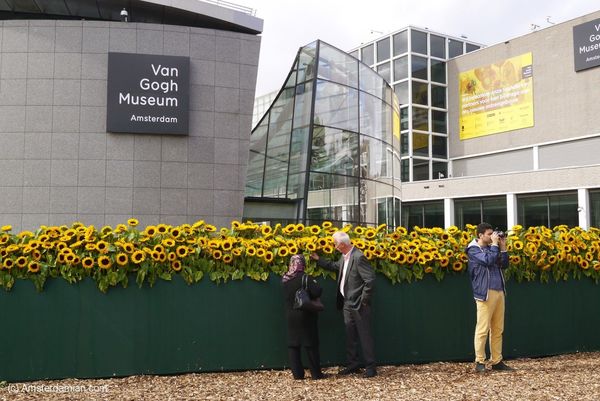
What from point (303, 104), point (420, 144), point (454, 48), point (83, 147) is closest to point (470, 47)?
point (454, 48)

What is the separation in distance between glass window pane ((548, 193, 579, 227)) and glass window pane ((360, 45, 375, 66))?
25645mm

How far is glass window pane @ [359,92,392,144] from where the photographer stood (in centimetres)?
2331

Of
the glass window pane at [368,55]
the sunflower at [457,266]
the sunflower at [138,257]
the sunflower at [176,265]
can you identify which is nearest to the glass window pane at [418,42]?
the glass window pane at [368,55]

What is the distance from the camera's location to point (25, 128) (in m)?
19.0

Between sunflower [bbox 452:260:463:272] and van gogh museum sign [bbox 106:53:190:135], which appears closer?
sunflower [bbox 452:260:463:272]

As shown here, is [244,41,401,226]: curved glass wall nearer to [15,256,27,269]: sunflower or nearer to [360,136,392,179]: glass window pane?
[360,136,392,179]: glass window pane

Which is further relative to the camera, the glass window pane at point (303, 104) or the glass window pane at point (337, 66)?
the glass window pane at point (337, 66)

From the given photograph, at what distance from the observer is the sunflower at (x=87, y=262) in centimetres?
705

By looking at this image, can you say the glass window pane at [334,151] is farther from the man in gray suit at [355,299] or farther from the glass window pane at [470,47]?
the glass window pane at [470,47]

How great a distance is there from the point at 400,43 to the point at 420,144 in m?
9.89

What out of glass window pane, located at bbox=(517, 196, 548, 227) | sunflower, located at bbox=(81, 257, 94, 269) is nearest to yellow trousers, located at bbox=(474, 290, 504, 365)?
sunflower, located at bbox=(81, 257, 94, 269)

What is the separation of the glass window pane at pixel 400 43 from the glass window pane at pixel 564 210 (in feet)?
73.1

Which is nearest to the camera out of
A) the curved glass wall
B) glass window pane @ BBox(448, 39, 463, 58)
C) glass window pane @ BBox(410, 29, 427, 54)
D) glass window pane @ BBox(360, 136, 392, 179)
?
the curved glass wall

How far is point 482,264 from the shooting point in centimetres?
749
